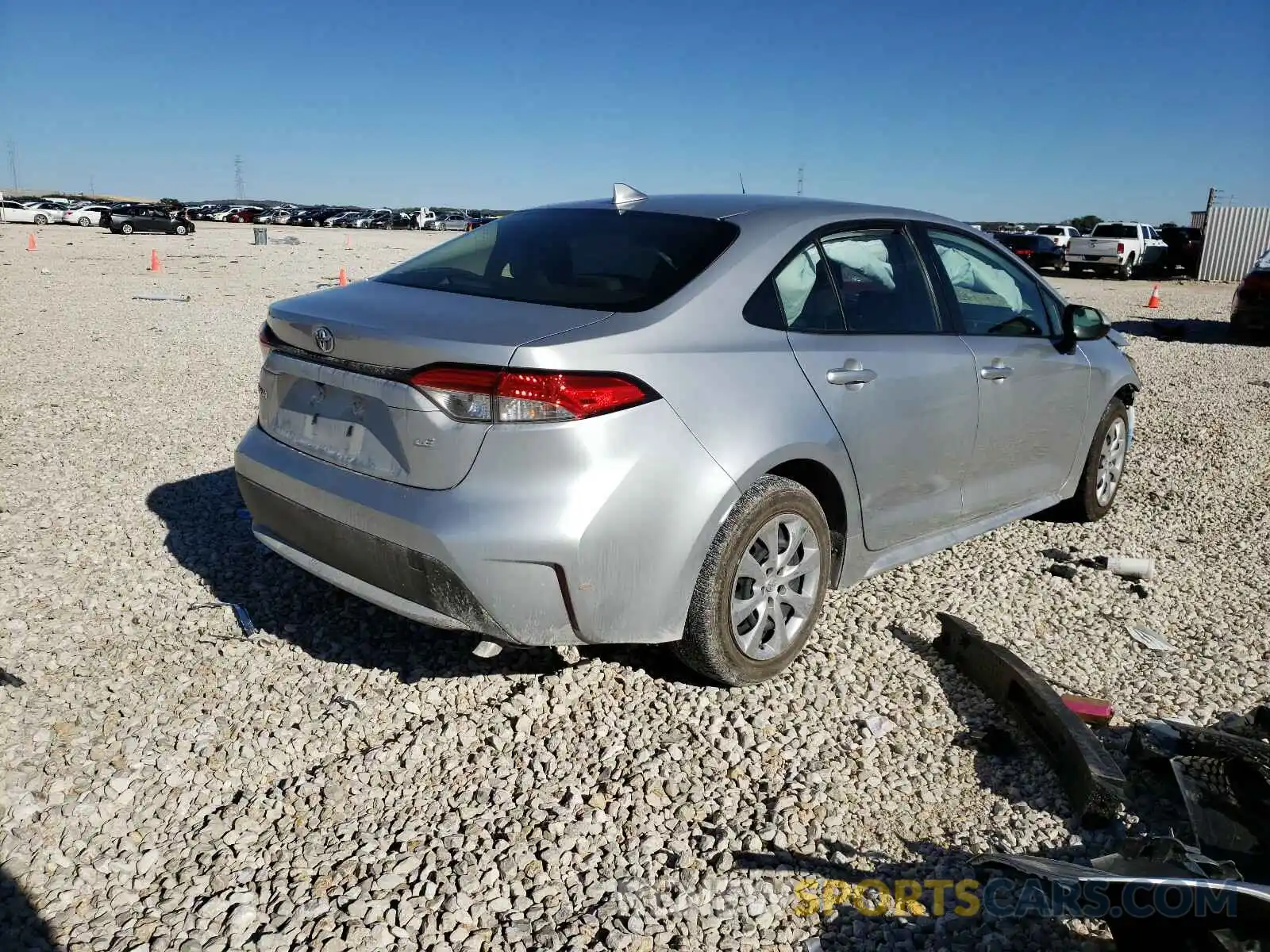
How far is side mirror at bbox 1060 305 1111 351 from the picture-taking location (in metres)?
4.87

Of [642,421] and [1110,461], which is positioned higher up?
[642,421]

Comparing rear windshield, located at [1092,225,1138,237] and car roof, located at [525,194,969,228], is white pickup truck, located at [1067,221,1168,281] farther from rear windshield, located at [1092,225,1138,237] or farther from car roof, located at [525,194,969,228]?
car roof, located at [525,194,969,228]

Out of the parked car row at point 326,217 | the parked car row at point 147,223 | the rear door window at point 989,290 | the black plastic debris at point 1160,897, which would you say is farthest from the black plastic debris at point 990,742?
the parked car row at point 326,217

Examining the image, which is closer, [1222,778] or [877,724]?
[1222,778]

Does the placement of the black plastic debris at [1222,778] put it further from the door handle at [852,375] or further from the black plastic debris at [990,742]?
the door handle at [852,375]

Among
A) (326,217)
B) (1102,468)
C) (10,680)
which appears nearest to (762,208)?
(1102,468)

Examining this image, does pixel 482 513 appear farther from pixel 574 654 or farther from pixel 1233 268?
pixel 1233 268

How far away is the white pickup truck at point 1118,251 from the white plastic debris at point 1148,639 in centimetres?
2985

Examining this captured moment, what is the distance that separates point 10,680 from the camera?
342 cm

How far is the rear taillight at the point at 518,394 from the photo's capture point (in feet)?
9.24

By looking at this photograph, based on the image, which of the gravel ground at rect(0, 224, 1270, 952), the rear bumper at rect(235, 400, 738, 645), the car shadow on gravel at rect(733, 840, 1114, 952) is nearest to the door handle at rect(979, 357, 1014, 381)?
the gravel ground at rect(0, 224, 1270, 952)

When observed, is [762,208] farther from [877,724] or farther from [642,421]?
[877,724]

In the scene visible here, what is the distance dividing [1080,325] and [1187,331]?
13.8 m

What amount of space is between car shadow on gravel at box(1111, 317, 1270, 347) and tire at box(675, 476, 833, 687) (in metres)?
14.0
